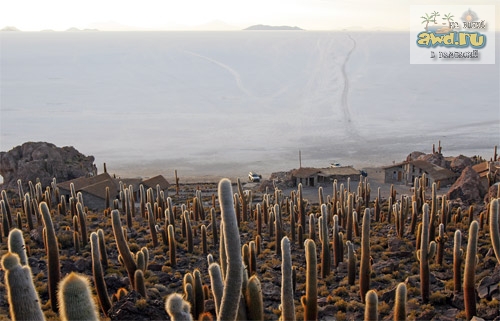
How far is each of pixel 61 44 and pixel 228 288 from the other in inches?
7016

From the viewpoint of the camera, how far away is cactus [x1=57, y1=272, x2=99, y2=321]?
577 centimetres

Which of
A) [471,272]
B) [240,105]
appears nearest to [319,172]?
[471,272]

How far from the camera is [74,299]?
5785 mm

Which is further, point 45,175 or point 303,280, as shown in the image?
point 45,175

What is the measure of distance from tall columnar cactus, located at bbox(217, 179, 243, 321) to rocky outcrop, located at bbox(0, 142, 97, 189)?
91.4 feet

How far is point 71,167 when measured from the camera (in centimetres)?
3497

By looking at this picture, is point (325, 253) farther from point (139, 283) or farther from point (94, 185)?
point (94, 185)

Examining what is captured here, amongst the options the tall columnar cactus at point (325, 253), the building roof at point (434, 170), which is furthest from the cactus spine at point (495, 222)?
the building roof at point (434, 170)

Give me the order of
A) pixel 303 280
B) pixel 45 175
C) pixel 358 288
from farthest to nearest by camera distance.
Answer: pixel 45 175 < pixel 303 280 < pixel 358 288

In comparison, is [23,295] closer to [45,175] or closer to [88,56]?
[45,175]

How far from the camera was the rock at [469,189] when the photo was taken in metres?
29.1

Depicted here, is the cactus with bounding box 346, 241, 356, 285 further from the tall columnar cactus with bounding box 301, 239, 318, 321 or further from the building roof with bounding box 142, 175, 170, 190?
the building roof with bounding box 142, 175, 170, 190

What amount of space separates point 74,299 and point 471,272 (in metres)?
10.5

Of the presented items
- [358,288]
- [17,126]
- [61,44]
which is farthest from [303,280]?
[61,44]
